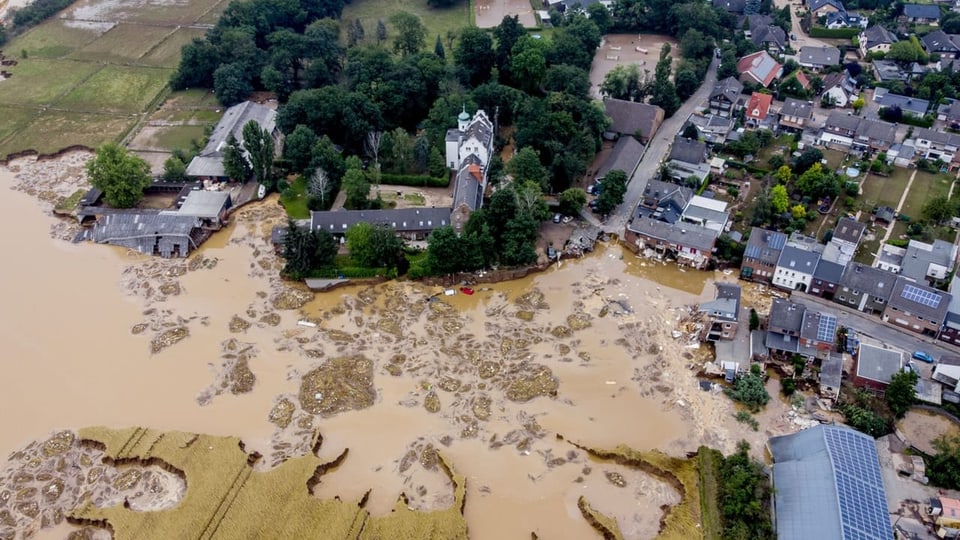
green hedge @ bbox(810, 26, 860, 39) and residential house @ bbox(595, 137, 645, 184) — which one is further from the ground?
green hedge @ bbox(810, 26, 860, 39)

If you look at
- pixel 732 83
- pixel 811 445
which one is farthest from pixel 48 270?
pixel 732 83

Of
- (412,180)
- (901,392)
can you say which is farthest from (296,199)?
(901,392)

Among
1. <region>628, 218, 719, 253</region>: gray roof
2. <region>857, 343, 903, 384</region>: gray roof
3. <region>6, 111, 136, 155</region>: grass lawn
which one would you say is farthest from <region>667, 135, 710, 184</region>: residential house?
<region>6, 111, 136, 155</region>: grass lawn

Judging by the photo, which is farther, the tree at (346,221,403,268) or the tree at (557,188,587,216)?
the tree at (557,188,587,216)

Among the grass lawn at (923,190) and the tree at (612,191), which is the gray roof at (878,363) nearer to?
the grass lawn at (923,190)

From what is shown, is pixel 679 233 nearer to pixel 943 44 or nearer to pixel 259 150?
pixel 259 150

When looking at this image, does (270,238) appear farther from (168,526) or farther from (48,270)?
(168,526)

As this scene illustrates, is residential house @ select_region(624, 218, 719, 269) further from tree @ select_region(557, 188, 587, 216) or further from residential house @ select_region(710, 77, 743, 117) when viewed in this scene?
residential house @ select_region(710, 77, 743, 117)
